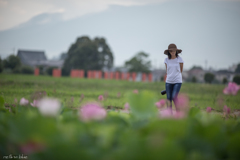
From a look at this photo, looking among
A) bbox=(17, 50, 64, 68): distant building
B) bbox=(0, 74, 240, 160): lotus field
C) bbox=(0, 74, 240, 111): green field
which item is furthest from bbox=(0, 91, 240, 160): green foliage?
bbox=(17, 50, 64, 68): distant building

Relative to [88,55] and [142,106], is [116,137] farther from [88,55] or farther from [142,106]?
[88,55]

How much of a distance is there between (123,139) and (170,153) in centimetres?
14

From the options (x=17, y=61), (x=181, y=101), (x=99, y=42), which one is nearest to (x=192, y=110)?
(x=181, y=101)

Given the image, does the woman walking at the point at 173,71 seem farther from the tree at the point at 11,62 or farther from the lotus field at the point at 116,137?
the tree at the point at 11,62

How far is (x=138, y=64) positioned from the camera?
46781 millimetres

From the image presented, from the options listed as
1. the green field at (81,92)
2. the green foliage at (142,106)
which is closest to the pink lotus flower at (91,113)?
the green foliage at (142,106)

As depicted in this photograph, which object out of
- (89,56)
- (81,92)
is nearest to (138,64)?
(89,56)

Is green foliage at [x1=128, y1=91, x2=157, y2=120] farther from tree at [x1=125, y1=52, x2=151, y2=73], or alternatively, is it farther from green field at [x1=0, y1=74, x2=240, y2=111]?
tree at [x1=125, y1=52, x2=151, y2=73]

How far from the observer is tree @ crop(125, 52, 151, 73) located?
46522 mm

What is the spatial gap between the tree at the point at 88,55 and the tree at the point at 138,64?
8.50 meters

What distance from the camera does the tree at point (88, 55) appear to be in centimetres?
3653

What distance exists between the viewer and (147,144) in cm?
60

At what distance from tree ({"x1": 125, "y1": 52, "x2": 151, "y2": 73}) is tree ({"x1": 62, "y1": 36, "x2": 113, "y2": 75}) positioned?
8.50 meters

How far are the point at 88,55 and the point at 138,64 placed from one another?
12670mm
